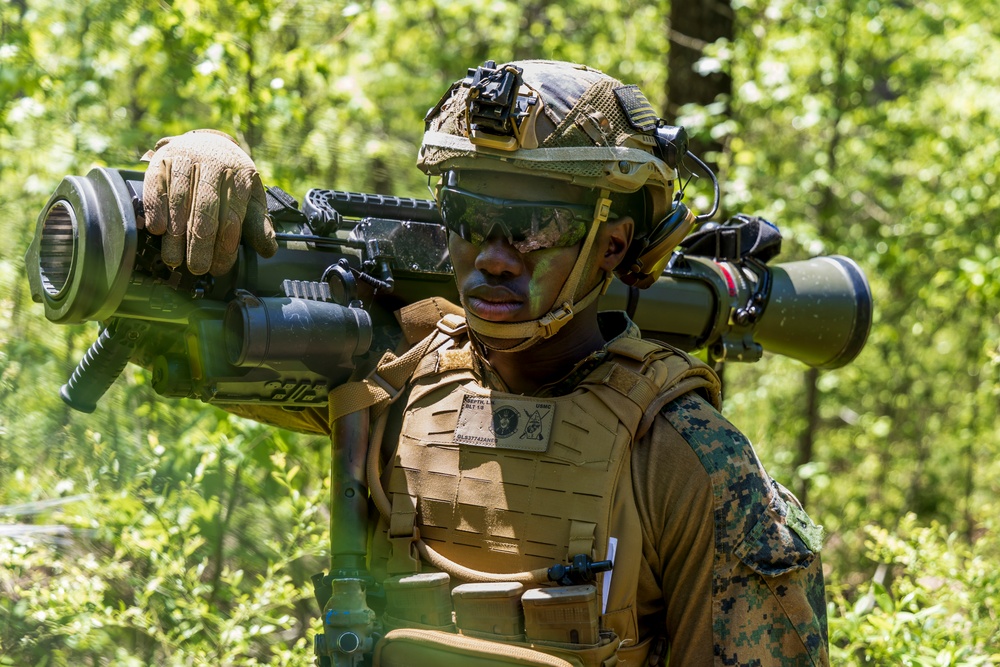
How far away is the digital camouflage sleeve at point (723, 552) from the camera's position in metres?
2.03

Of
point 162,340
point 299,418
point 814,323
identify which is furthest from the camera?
point 814,323

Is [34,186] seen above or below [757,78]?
below

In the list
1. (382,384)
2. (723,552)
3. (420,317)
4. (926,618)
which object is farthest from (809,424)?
(723,552)

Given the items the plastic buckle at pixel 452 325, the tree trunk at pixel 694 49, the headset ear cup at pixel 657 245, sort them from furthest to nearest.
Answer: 1. the tree trunk at pixel 694 49
2. the plastic buckle at pixel 452 325
3. the headset ear cup at pixel 657 245

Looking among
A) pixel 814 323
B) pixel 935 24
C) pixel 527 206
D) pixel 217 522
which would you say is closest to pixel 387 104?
pixel 935 24

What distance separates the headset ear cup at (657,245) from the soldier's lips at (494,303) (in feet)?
1.06

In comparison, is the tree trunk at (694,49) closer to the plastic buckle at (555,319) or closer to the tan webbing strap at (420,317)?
the tan webbing strap at (420,317)

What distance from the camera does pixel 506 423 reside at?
7.43 feet

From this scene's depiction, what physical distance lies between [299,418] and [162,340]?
42cm

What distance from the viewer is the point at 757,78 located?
5984 mm

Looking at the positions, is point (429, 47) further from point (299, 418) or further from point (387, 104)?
point (299, 418)

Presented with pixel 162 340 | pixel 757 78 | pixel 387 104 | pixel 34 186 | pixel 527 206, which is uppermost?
pixel 387 104

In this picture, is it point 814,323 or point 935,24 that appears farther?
point 935,24

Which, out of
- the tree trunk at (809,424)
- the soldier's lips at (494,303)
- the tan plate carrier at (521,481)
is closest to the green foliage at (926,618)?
the tan plate carrier at (521,481)
